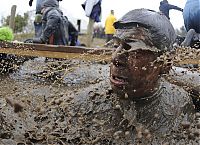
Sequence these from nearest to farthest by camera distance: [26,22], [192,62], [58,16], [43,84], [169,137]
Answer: [169,137], [192,62], [43,84], [58,16], [26,22]

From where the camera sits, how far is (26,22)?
25156 millimetres

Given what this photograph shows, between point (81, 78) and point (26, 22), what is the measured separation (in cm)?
2032

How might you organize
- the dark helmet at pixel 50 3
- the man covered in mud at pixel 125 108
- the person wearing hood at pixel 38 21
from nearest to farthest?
the man covered in mud at pixel 125 108 < the dark helmet at pixel 50 3 < the person wearing hood at pixel 38 21

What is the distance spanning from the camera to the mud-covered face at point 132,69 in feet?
9.80

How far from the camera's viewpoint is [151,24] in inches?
124

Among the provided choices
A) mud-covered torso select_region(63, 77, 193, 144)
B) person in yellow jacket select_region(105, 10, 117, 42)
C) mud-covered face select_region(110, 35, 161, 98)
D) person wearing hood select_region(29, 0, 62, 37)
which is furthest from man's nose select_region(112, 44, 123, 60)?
person in yellow jacket select_region(105, 10, 117, 42)

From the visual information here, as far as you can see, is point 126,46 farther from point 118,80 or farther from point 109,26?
point 109,26

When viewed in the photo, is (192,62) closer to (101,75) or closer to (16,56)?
(101,75)

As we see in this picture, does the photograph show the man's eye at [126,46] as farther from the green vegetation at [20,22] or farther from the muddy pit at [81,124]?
the green vegetation at [20,22]

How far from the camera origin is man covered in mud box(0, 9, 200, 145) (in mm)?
3059

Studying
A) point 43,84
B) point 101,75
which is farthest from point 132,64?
point 43,84

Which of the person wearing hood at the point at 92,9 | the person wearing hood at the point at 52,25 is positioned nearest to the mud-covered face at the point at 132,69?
the person wearing hood at the point at 52,25

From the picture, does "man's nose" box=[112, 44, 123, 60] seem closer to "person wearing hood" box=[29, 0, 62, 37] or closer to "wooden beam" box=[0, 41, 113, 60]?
"wooden beam" box=[0, 41, 113, 60]

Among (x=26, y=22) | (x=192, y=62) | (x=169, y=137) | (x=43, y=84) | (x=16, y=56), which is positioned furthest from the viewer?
(x=26, y=22)
